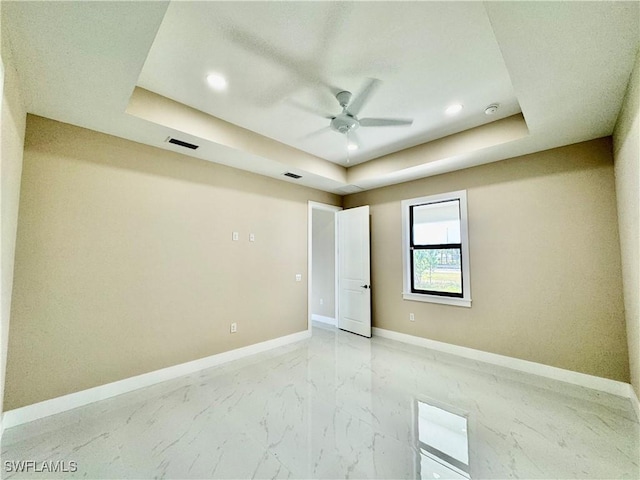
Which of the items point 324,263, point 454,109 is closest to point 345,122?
point 454,109

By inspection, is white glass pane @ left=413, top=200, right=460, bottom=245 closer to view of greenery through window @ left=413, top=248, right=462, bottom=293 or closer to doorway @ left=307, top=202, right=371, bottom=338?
view of greenery through window @ left=413, top=248, right=462, bottom=293

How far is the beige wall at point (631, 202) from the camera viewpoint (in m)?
1.97

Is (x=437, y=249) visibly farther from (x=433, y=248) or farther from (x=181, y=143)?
(x=181, y=143)

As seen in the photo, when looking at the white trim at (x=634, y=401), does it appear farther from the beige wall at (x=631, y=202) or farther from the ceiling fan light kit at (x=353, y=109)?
the ceiling fan light kit at (x=353, y=109)

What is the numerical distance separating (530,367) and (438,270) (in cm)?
159

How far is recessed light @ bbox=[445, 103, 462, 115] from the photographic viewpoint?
8.98 feet

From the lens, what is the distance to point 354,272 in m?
→ 4.94

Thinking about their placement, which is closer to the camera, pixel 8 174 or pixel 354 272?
pixel 8 174

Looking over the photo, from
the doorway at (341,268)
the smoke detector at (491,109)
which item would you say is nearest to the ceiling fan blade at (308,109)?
the smoke detector at (491,109)

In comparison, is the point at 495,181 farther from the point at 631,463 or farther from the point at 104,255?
the point at 104,255

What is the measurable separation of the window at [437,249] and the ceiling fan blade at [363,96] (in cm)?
217

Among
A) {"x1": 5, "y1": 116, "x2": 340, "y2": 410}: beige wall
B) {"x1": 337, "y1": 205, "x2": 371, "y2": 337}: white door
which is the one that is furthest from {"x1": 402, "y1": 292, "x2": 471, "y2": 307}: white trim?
{"x1": 5, "y1": 116, "x2": 340, "y2": 410}: beige wall

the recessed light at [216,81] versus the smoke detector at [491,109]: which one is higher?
the recessed light at [216,81]

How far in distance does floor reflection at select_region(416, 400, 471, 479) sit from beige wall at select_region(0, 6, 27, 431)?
3223 millimetres
